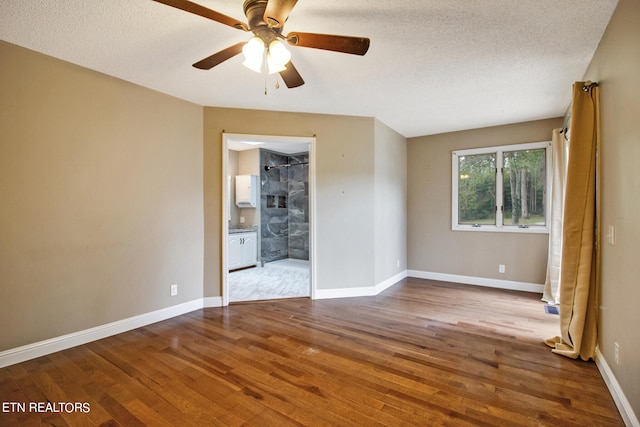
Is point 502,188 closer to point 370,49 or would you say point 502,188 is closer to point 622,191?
point 622,191

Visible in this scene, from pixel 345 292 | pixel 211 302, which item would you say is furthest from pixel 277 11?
pixel 345 292

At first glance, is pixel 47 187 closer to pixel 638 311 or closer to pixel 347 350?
pixel 347 350

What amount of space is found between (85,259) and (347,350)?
8.35 ft

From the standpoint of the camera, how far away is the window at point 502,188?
4.40 metres

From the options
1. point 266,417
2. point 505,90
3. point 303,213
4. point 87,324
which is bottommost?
point 266,417

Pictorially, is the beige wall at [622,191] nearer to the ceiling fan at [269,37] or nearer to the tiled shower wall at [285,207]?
the ceiling fan at [269,37]

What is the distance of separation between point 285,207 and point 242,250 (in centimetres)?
174

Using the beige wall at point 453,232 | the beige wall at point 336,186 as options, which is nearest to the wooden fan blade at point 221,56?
the beige wall at point 336,186

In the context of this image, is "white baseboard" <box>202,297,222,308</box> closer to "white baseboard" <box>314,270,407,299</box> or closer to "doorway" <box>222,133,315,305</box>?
"doorway" <box>222,133,315,305</box>

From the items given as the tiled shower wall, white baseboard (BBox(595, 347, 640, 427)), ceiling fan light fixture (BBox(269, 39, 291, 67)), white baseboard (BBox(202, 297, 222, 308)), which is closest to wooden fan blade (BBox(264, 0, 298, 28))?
ceiling fan light fixture (BBox(269, 39, 291, 67))

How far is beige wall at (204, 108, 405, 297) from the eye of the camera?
12.6 feet

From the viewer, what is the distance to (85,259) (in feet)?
9.09

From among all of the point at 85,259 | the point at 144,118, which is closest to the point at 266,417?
the point at 85,259

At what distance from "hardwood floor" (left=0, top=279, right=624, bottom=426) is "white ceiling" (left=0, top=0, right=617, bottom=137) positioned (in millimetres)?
2540
